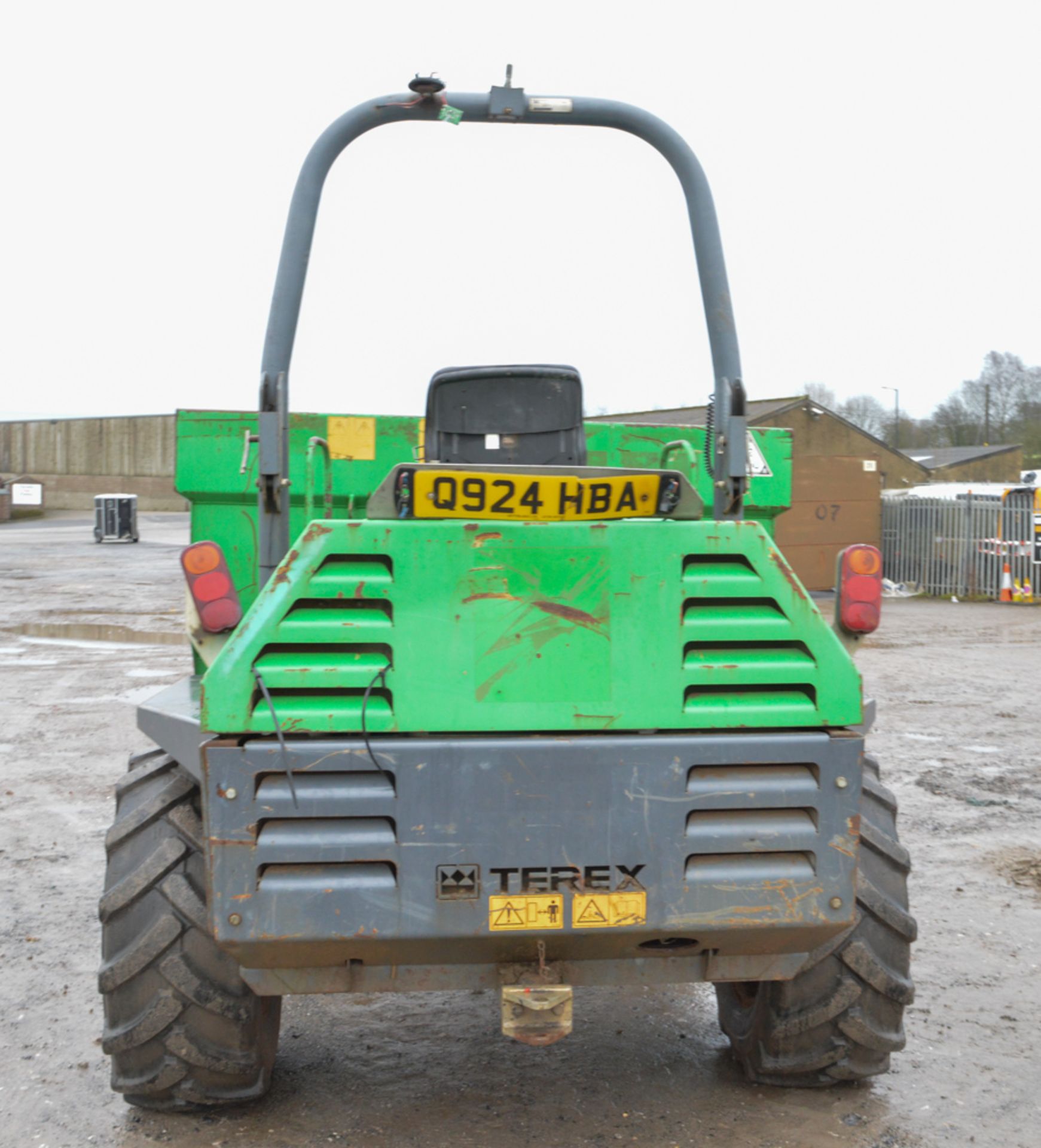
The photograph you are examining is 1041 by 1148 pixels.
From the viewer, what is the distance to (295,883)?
2.88 metres

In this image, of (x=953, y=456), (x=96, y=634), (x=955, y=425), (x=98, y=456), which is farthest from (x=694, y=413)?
(x=955, y=425)

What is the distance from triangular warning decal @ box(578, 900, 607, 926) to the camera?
2930 millimetres

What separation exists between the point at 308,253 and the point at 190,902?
1.85 m

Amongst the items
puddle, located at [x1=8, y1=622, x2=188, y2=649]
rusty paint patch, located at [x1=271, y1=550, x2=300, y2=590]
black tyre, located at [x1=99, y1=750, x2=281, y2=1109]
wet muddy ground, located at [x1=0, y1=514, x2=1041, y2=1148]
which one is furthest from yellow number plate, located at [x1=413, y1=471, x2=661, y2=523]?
puddle, located at [x1=8, y1=622, x2=188, y2=649]

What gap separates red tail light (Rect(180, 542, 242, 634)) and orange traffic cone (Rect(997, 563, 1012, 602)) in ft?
63.2

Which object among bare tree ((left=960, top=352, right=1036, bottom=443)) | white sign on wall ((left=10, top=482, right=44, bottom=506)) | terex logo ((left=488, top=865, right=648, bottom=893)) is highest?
bare tree ((left=960, top=352, right=1036, bottom=443))

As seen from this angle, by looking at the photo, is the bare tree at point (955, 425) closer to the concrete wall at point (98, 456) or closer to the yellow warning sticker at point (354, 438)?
the concrete wall at point (98, 456)

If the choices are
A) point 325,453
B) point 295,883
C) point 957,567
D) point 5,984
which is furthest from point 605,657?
point 957,567

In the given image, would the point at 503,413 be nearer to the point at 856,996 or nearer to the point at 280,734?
the point at 280,734

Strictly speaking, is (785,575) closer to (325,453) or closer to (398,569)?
(398,569)

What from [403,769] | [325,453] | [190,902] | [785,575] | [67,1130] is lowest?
[67,1130]

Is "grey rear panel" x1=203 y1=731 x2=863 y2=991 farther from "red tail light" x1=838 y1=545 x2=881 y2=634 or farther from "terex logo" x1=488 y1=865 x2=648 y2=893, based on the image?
"red tail light" x1=838 y1=545 x2=881 y2=634

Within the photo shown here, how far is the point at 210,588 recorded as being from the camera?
3.15 m

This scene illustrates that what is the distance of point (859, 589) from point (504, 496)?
1022 millimetres
